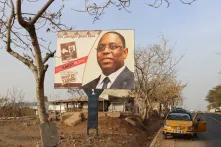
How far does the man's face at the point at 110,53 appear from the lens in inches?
1122

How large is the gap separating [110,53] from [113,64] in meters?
0.61

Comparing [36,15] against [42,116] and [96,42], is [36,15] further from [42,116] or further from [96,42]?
[96,42]

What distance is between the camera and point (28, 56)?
1279 centimetres

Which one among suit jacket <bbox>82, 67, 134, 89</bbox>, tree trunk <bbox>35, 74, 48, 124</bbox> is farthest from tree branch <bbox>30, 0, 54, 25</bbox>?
suit jacket <bbox>82, 67, 134, 89</bbox>

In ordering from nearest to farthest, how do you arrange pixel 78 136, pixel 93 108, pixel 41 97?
pixel 41 97, pixel 78 136, pixel 93 108

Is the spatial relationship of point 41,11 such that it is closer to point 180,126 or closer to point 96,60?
point 96,60

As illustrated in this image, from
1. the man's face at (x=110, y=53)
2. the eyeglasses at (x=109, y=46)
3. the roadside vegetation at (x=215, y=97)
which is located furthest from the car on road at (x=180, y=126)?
the roadside vegetation at (x=215, y=97)

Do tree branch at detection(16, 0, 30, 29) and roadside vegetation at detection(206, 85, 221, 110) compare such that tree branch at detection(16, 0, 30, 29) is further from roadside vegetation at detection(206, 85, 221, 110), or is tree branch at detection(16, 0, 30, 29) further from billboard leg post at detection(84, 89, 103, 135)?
roadside vegetation at detection(206, 85, 221, 110)

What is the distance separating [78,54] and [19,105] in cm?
1759

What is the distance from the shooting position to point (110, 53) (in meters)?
28.8

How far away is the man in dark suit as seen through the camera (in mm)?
28500

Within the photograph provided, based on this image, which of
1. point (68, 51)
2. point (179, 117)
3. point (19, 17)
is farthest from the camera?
point (179, 117)

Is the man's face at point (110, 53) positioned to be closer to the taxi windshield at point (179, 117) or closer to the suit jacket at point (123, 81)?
the suit jacket at point (123, 81)

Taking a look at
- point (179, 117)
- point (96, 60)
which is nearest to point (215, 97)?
point (179, 117)
